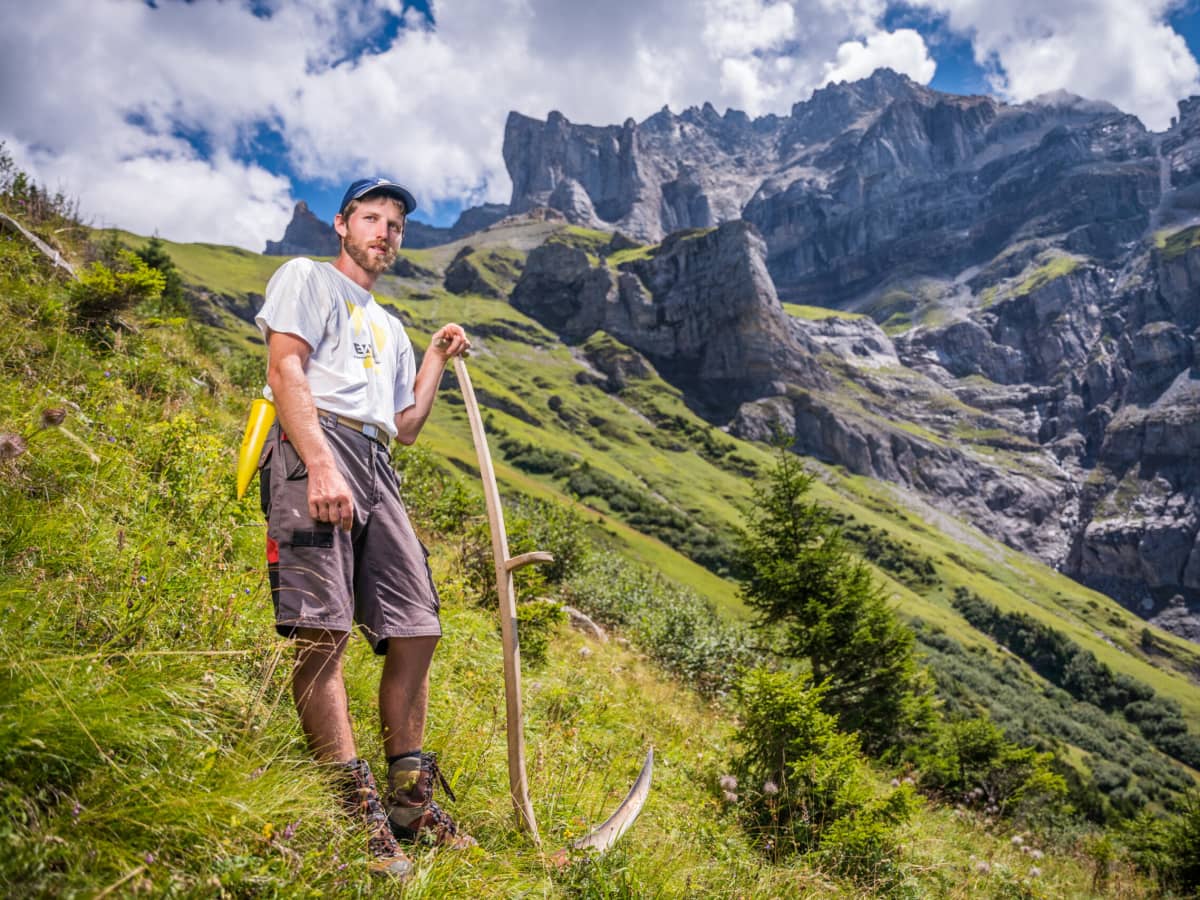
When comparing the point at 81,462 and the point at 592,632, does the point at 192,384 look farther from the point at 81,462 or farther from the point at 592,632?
the point at 592,632

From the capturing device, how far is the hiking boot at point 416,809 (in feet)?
8.66

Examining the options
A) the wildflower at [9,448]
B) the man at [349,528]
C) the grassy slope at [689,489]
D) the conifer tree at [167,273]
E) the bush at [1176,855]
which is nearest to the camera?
the man at [349,528]

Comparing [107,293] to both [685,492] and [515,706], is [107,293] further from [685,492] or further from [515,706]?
[685,492]

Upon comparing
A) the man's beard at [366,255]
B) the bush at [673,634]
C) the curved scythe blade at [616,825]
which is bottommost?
the bush at [673,634]

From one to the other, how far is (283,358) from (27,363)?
14.6 ft

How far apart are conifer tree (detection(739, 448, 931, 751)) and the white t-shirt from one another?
981cm

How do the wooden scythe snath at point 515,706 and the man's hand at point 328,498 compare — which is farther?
the wooden scythe snath at point 515,706

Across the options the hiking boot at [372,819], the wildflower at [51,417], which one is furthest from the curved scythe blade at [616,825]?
the wildflower at [51,417]

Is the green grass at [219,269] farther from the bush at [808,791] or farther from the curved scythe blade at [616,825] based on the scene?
the curved scythe blade at [616,825]

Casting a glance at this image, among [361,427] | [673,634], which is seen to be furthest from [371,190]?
[673,634]

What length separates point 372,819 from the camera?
92.0 inches

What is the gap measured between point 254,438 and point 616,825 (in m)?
2.52

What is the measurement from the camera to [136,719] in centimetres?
197

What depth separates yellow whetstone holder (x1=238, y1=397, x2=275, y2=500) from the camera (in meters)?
2.83
